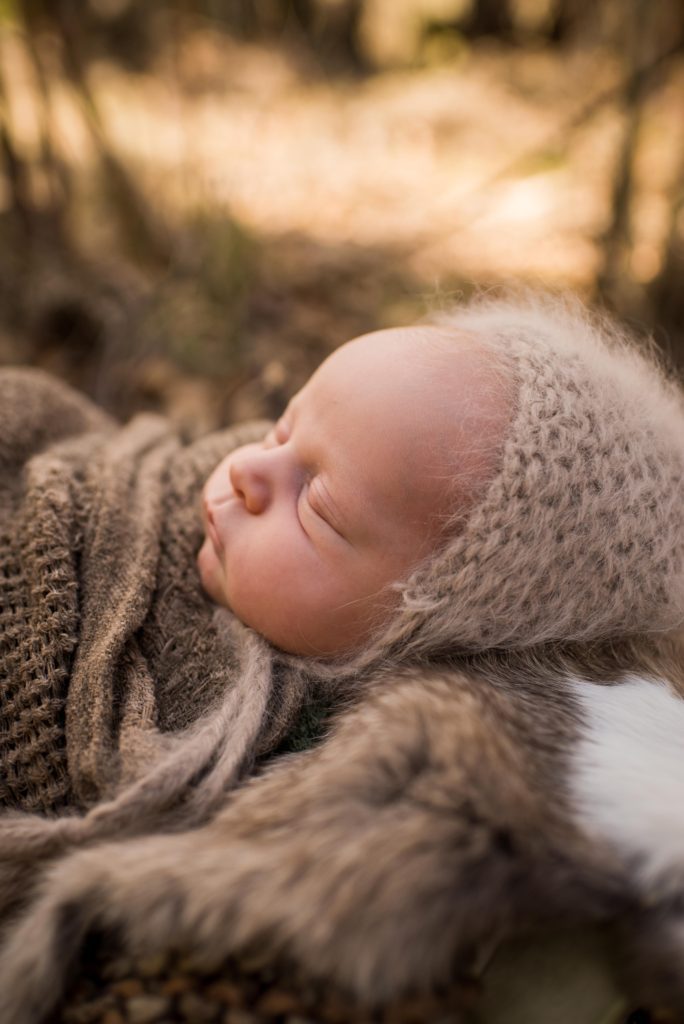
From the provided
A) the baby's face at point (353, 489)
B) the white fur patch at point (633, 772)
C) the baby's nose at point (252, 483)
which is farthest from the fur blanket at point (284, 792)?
the baby's nose at point (252, 483)

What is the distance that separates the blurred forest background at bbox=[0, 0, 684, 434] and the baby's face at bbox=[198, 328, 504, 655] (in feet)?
2.40

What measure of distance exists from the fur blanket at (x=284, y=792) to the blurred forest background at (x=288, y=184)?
3.13ft

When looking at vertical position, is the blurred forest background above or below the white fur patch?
above

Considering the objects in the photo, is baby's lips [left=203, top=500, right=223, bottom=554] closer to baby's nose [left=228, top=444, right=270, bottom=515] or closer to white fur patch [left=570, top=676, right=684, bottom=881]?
baby's nose [left=228, top=444, right=270, bottom=515]

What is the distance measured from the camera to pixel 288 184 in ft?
15.4

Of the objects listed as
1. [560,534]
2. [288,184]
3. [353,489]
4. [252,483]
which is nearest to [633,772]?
[560,534]

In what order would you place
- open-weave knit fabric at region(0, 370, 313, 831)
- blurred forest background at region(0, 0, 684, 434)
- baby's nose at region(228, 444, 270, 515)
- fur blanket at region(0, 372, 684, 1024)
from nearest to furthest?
fur blanket at region(0, 372, 684, 1024) → open-weave knit fabric at region(0, 370, 313, 831) → baby's nose at region(228, 444, 270, 515) → blurred forest background at region(0, 0, 684, 434)

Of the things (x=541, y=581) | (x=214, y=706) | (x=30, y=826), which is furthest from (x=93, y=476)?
(x=541, y=581)

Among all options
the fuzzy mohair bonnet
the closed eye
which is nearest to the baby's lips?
the closed eye

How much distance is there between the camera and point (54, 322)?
3055 mm

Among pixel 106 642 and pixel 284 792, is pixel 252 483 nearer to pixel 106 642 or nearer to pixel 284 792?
pixel 106 642

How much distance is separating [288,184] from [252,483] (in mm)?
3617

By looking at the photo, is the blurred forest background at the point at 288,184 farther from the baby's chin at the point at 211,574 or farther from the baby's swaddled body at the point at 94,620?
the baby's chin at the point at 211,574

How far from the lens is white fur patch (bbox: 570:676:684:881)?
1.11 m
